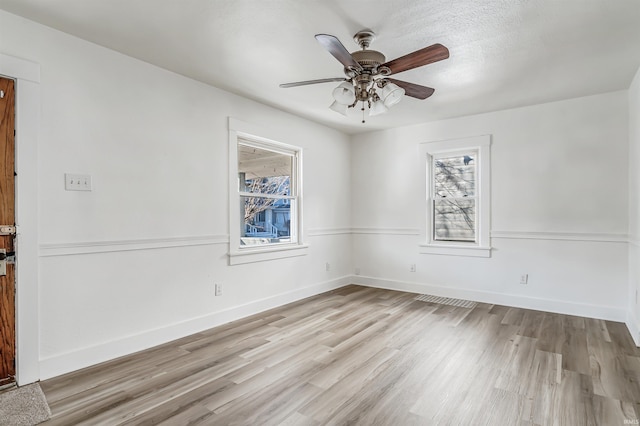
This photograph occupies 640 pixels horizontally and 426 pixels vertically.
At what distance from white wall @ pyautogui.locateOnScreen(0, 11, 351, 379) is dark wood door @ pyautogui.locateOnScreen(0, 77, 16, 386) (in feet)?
0.48

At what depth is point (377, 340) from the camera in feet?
10.4

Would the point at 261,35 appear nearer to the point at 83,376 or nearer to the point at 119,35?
the point at 119,35

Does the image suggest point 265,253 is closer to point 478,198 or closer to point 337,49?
point 337,49

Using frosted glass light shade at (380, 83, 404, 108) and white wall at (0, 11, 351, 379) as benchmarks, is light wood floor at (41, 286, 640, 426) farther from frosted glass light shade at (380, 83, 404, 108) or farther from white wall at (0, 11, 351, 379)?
frosted glass light shade at (380, 83, 404, 108)

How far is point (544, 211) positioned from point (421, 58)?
3.00 meters

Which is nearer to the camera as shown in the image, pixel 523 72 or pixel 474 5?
pixel 474 5

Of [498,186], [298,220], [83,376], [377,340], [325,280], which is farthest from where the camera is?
[325,280]

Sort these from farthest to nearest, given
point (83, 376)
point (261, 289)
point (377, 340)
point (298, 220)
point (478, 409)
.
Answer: point (298, 220)
point (261, 289)
point (377, 340)
point (83, 376)
point (478, 409)

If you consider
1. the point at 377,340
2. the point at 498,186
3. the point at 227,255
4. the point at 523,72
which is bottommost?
the point at 377,340

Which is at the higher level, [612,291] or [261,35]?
[261,35]

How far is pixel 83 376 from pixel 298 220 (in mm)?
2932

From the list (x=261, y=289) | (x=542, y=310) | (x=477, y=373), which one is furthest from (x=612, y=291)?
(x=261, y=289)

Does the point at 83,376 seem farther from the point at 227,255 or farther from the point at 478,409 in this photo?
the point at 478,409

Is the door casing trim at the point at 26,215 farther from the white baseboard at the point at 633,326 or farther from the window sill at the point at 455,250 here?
the white baseboard at the point at 633,326
